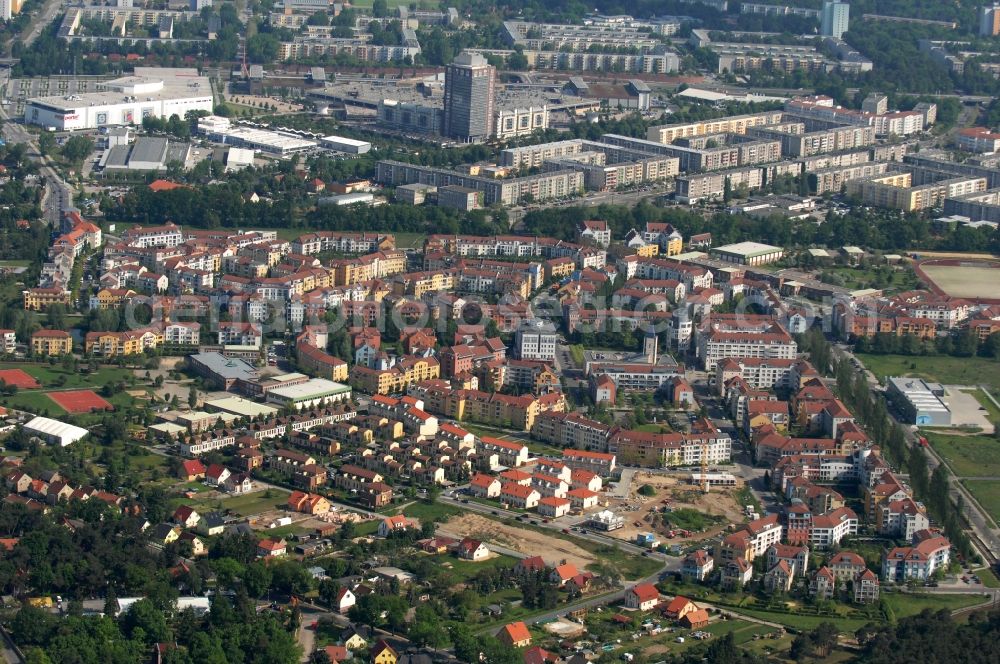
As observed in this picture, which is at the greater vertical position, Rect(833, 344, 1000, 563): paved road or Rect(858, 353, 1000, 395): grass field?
Rect(858, 353, 1000, 395): grass field

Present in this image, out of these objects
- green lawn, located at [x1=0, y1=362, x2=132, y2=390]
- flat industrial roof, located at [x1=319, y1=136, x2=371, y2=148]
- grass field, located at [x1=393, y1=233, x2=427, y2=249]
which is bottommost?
green lawn, located at [x1=0, y1=362, x2=132, y2=390]

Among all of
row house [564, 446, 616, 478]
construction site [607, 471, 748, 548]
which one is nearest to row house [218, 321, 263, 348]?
row house [564, 446, 616, 478]

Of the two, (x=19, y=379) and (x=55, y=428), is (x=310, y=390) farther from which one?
(x=19, y=379)

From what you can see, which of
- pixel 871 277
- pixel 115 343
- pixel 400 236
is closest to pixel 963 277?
pixel 871 277

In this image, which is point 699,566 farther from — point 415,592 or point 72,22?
point 72,22

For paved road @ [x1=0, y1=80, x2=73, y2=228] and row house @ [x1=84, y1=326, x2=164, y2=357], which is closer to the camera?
row house @ [x1=84, y1=326, x2=164, y2=357]

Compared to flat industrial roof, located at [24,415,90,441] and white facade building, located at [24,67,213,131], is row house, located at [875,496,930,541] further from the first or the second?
white facade building, located at [24,67,213,131]
